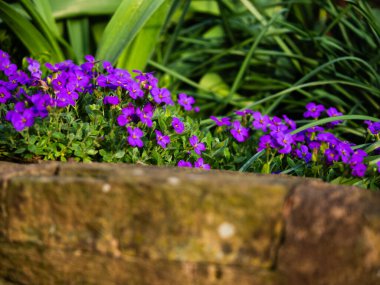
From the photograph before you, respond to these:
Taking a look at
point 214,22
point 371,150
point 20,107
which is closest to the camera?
point 20,107

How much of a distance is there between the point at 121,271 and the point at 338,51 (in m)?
1.63

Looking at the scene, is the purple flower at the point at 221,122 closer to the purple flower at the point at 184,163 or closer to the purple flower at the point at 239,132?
the purple flower at the point at 239,132

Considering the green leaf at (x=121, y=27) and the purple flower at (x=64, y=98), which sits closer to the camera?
the purple flower at (x=64, y=98)

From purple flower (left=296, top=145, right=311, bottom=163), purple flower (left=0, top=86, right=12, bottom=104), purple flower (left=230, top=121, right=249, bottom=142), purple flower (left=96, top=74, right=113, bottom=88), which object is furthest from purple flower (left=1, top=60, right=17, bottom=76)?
purple flower (left=296, top=145, right=311, bottom=163)

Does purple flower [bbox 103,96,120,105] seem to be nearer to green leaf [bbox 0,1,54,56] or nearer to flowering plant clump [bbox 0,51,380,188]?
flowering plant clump [bbox 0,51,380,188]

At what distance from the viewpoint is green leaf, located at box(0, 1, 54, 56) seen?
7.20ft

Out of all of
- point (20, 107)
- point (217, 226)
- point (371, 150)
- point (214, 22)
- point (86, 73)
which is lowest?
point (217, 226)

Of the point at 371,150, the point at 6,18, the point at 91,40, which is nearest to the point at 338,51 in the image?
the point at 371,150

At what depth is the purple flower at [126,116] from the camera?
5.45 feet

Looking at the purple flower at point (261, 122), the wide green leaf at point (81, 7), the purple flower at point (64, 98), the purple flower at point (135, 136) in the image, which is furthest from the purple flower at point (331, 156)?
the wide green leaf at point (81, 7)

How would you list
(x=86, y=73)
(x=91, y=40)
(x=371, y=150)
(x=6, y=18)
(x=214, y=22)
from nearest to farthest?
(x=371, y=150), (x=86, y=73), (x=6, y=18), (x=91, y=40), (x=214, y=22)

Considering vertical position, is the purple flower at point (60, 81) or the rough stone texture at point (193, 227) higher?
the purple flower at point (60, 81)

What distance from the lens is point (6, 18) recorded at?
7.35 feet

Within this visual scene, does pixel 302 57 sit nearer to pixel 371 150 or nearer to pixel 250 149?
pixel 250 149
